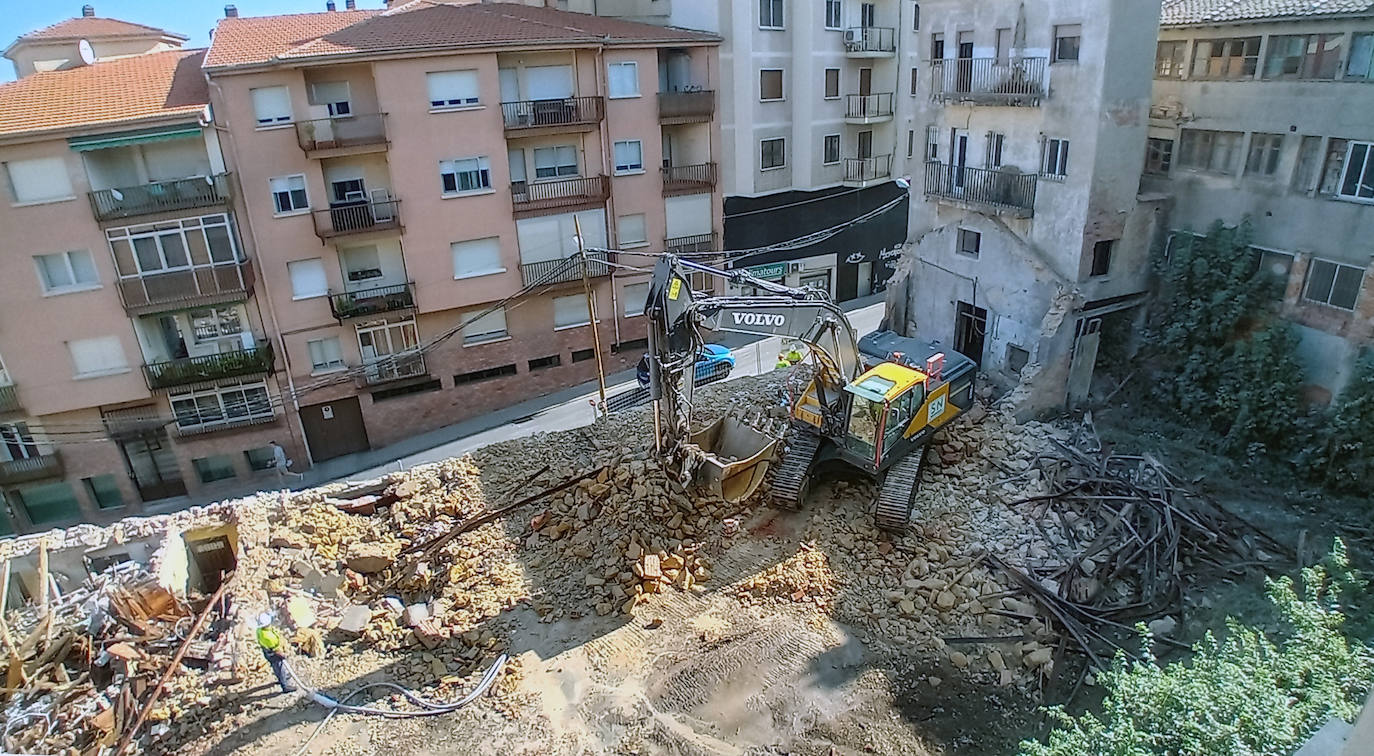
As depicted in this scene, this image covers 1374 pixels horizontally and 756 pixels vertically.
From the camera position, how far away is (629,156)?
29.4 m

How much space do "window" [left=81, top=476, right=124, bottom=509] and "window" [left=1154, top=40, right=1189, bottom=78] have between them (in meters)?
33.6

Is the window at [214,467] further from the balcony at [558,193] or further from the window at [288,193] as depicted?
the balcony at [558,193]

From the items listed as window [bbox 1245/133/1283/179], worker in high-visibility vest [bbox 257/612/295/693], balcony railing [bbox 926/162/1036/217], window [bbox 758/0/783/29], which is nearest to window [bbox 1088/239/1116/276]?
balcony railing [bbox 926/162/1036/217]

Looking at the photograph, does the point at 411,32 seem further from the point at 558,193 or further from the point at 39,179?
the point at 39,179

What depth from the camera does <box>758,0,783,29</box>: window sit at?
Result: 1229 inches

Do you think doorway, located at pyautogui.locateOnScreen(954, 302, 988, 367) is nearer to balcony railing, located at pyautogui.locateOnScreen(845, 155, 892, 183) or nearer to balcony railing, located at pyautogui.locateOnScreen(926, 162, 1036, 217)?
balcony railing, located at pyautogui.locateOnScreen(926, 162, 1036, 217)

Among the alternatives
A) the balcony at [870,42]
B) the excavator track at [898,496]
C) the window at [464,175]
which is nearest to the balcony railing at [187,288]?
the window at [464,175]

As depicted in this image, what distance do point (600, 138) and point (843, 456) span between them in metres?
16.2

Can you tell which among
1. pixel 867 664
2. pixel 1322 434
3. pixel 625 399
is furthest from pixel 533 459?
pixel 1322 434

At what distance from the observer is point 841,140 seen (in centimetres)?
3481

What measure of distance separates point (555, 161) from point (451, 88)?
4309 millimetres

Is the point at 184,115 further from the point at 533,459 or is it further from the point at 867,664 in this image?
the point at 867,664

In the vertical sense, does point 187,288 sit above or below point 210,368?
above

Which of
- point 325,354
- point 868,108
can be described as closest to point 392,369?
point 325,354
